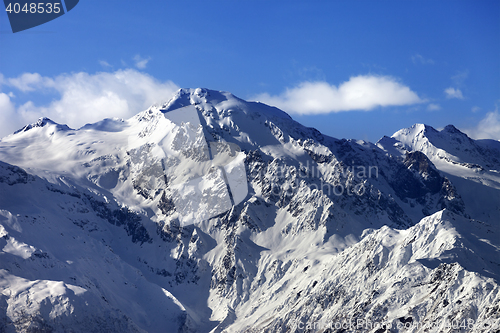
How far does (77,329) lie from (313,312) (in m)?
88.1

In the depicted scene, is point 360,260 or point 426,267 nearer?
point 426,267

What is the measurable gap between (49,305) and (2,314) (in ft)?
51.5

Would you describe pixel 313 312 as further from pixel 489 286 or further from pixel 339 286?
pixel 489 286

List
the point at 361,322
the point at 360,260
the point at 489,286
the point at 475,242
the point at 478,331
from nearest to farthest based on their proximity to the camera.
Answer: the point at 478,331 < the point at 489,286 < the point at 361,322 < the point at 475,242 < the point at 360,260

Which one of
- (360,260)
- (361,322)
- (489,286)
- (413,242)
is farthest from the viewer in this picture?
(360,260)

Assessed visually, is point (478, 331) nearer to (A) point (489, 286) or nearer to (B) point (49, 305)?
(A) point (489, 286)

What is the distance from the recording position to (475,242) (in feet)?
518

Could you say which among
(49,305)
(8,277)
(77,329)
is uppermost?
(8,277)

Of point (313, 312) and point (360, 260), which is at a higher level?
point (360, 260)

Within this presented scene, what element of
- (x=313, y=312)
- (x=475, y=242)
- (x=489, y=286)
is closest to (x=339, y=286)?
(x=313, y=312)

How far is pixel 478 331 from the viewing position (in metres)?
117

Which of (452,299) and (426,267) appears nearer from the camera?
(452,299)

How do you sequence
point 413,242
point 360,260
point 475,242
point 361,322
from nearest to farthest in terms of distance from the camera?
point 361,322 < point 475,242 < point 413,242 < point 360,260

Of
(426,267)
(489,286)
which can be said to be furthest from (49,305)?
(489,286)
